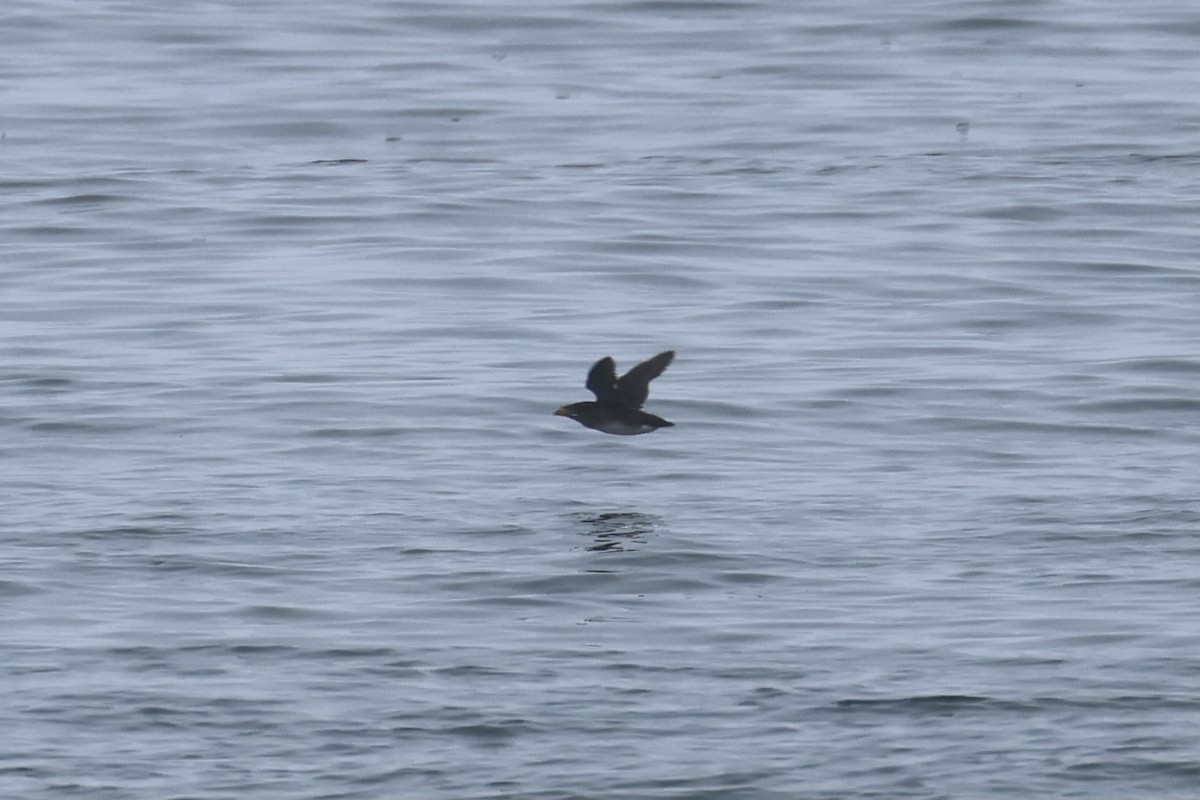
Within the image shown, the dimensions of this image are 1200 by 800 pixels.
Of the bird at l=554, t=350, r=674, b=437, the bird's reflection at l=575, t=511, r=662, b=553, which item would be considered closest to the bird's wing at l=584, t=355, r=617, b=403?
the bird at l=554, t=350, r=674, b=437

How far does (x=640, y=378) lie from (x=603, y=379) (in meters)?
0.22

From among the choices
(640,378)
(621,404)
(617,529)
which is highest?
(640,378)

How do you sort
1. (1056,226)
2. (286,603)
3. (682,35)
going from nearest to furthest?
(286,603) < (1056,226) < (682,35)

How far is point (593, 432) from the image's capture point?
15.7 meters

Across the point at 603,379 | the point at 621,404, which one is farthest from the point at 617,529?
the point at 621,404

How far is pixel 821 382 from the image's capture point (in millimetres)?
16609

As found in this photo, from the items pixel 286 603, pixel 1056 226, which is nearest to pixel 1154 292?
pixel 1056 226

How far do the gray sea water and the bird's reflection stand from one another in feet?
0.16

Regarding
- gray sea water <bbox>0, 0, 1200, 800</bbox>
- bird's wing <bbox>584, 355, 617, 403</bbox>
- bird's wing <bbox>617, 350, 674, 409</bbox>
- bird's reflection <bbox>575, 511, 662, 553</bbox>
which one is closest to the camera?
gray sea water <bbox>0, 0, 1200, 800</bbox>

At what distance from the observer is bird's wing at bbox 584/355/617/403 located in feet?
44.4

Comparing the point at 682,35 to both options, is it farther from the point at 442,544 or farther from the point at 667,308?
the point at 442,544

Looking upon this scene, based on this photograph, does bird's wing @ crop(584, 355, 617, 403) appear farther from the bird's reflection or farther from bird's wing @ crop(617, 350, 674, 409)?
the bird's reflection

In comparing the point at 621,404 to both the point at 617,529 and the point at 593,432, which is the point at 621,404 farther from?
the point at 593,432

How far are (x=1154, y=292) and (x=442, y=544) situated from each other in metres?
9.19
